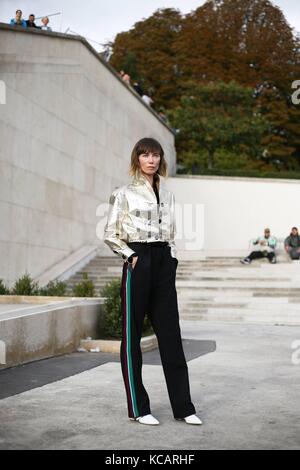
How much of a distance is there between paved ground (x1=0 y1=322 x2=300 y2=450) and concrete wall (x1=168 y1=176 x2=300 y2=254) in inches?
886

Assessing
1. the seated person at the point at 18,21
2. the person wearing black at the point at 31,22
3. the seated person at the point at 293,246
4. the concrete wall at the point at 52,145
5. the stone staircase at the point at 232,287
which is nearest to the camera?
the stone staircase at the point at 232,287

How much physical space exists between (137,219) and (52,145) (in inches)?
577

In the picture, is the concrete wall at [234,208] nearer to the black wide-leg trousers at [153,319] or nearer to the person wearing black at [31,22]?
the person wearing black at [31,22]

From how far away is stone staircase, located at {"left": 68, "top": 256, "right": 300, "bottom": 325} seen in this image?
15125 millimetres

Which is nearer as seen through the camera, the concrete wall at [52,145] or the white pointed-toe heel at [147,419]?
the white pointed-toe heel at [147,419]

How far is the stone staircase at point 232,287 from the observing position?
15.1 meters

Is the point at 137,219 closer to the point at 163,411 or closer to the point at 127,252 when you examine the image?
the point at 127,252

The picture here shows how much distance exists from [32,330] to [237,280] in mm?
11269

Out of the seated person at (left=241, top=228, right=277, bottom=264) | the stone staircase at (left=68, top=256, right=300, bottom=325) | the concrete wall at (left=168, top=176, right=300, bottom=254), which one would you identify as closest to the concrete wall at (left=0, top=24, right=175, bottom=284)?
the stone staircase at (left=68, top=256, right=300, bottom=325)

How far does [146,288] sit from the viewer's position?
445 centimetres

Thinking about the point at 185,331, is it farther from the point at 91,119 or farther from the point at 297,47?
the point at 297,47

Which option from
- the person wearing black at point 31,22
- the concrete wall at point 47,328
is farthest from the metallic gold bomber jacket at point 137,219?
the person wearing black at point 31,22

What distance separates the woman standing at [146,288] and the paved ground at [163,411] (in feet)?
0.70

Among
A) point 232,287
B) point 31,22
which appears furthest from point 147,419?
point 31,22
